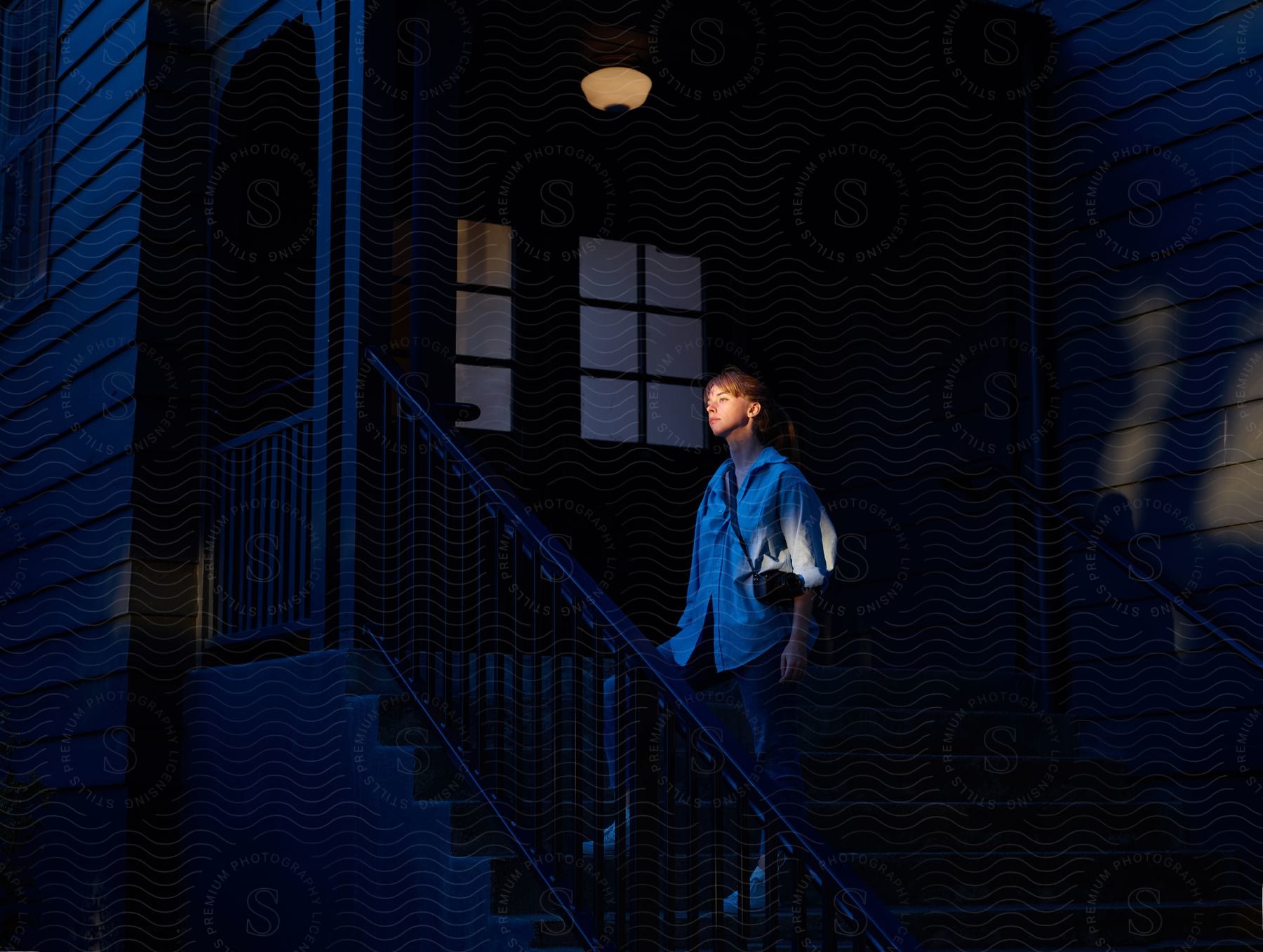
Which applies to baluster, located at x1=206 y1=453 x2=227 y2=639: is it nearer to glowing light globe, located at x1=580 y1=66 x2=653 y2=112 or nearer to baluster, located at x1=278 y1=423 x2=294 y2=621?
baluster, located at x1=278 y1=423 x2=294 y2=621

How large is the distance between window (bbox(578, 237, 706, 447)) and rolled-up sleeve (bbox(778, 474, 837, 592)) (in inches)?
121

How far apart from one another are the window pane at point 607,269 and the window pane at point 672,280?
0.08 m

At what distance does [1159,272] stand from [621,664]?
3119mm

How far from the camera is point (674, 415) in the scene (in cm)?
729

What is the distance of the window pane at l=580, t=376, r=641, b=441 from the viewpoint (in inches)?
278

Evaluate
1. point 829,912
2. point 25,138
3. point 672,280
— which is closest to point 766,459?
point 829,912

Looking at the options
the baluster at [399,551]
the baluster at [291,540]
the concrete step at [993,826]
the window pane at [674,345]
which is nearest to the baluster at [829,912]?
the concrete step at [993,826]

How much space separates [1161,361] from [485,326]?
3.03 m

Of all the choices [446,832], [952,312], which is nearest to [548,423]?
[952,312]

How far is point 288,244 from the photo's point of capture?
20.3 ft

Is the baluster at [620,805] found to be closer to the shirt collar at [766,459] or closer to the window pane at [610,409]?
the shirt collar at [766,459]

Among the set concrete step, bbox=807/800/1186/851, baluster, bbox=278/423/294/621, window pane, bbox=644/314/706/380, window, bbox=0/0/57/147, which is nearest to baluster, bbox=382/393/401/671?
baluster, bbox=278/423/294/621

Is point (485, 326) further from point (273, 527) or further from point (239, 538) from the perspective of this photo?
point (273, 527)

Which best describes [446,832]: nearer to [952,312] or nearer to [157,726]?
[157,726]
